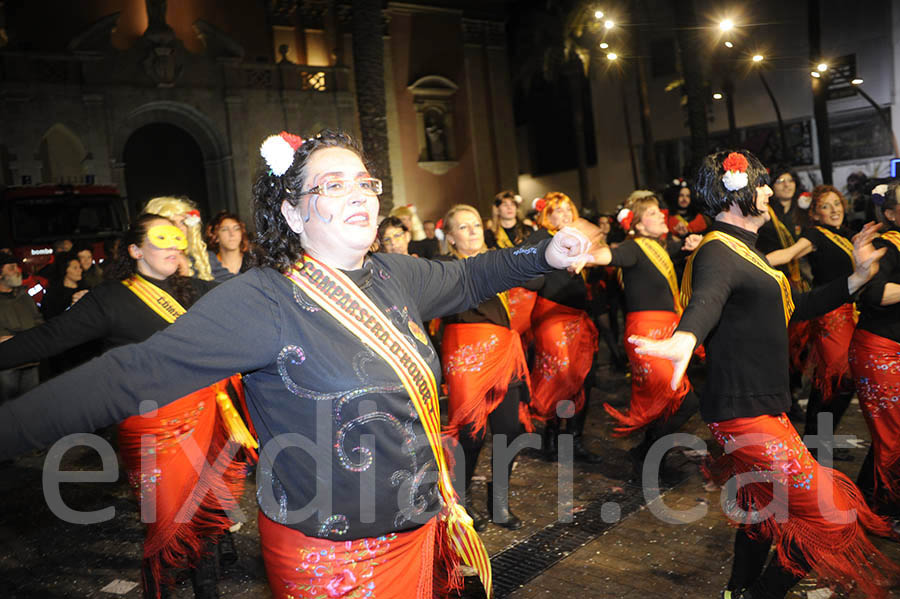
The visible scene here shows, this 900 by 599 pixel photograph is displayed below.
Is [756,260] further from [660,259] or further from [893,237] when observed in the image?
[660,259]

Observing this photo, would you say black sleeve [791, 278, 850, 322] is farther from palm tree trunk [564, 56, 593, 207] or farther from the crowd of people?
palm tree trunk [564, 56, 593, 207]

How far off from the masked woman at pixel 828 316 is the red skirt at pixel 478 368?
2054 mm

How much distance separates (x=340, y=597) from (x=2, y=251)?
823 centimetres

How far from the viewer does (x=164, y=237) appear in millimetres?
4305

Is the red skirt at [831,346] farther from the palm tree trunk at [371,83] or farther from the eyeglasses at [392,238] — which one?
the palm tree trunk at [371,83]

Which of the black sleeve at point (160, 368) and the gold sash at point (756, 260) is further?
the gold sash at point (756, 260)

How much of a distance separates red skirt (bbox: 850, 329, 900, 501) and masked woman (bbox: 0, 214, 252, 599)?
11.7ft

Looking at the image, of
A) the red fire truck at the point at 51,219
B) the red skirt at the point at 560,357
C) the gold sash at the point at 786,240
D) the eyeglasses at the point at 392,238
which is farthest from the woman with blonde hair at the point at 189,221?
the red fire truck at the point at 51,219

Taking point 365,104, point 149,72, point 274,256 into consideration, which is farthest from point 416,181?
point 274,256

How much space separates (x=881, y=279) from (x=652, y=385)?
1.76 m

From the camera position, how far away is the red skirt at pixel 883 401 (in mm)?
4215

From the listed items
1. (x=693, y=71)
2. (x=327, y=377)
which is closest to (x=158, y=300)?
(x=327, y=377)

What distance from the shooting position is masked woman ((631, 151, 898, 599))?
3.16 meters

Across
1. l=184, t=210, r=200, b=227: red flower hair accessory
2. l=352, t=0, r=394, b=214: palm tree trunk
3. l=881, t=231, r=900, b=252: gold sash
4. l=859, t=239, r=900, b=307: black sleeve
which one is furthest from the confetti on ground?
l=352, t=0, r=394, b=214: palm tree trunk
